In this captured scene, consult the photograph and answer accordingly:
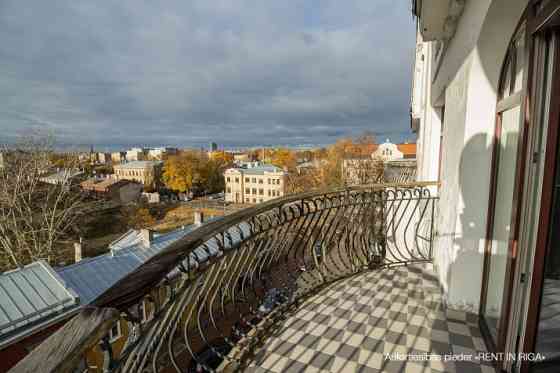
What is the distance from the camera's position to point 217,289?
173 centimetres

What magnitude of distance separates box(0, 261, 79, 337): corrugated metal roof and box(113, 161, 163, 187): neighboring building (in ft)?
119

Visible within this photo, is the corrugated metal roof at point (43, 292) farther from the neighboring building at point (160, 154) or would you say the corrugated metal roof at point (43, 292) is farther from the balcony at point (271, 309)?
the neighboring building at point (160, 154)

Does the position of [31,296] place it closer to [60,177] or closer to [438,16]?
[60,177]

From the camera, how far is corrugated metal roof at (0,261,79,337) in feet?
17.9

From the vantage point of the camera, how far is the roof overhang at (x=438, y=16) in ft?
8.11

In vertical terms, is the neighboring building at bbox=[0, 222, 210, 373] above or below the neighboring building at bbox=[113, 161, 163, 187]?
below

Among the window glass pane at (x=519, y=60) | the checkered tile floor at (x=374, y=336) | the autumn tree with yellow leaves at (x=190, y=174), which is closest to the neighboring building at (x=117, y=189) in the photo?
the autumn tree with yellow leaves at (x=190, y=174)

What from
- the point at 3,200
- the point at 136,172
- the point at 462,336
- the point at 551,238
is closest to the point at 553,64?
the point at 551,238

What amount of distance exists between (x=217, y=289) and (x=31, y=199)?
12903 millimetres

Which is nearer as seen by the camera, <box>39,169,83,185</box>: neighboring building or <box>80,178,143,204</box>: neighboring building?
<box>39,169,83,185</box>: neighboring building

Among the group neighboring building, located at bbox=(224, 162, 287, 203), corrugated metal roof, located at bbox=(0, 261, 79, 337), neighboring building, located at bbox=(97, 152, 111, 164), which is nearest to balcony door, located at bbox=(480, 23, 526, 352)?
corrugated metal roof, located at bbox=(0, 261, 79, 337)

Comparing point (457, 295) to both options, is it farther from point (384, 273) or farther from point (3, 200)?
point (3, 200)

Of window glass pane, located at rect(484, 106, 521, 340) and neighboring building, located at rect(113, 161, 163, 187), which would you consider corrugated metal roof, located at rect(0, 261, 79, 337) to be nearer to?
window glass pane, located at rect(484, 106, 521, 340)

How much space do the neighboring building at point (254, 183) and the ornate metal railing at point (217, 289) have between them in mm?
28188
